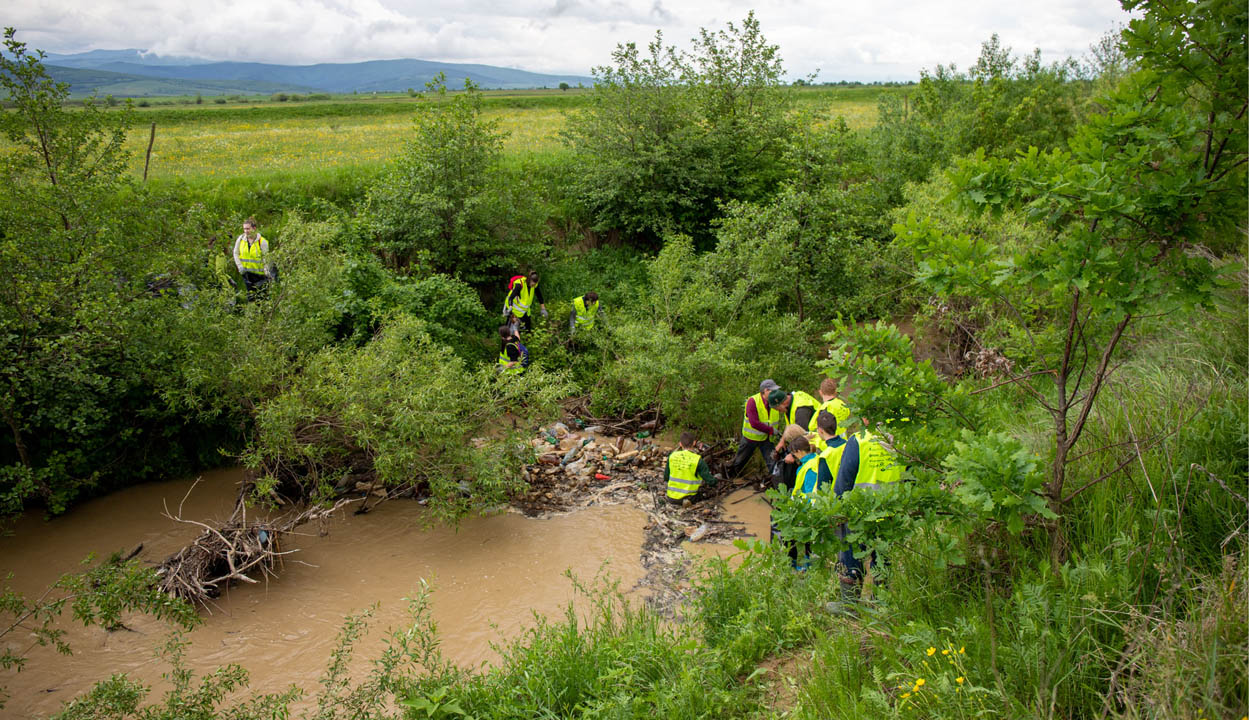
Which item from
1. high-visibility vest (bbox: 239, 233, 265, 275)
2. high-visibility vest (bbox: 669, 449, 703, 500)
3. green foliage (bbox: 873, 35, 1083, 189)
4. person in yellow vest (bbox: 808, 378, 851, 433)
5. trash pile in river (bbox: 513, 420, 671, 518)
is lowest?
trash pile in river (bbox: 513, 420, 671, 518)

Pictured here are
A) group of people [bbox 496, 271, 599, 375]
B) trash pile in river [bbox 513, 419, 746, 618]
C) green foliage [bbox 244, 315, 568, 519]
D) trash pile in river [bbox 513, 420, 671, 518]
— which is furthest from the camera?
group of people [bbox 496, 271, 599, 375]

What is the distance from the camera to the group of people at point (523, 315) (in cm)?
1209

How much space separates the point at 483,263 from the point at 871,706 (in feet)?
39.3

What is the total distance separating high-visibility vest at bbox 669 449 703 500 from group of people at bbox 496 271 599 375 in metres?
4.10

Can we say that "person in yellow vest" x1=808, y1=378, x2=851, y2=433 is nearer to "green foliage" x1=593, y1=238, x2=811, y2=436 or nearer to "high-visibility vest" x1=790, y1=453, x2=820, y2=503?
"high-visibility vest" x1=790, y1=453, x2=820, y2=503

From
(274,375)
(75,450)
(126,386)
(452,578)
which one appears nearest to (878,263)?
(452,578)

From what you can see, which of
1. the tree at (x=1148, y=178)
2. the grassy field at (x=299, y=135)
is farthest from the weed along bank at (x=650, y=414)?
the grassy field at (x=299, y=135)

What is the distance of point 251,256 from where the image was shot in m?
11.5

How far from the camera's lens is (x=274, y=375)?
8609 mm

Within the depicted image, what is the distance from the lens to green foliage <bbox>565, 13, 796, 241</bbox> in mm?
15852

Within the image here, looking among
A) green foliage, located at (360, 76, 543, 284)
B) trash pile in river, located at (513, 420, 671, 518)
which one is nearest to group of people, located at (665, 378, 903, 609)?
trash pile in river, located at (513, 420, 671, 518)

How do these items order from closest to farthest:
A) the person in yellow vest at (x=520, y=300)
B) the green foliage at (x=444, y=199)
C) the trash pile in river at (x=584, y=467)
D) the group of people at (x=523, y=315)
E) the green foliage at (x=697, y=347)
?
1. the trash pile in river at (x=584, y=467)
2. the green foliage at (x=697, y=347)
3. the group of people at (x=523, y=315)
4. the person in yellow vest at (x=520, y=300)
5. the green foliage at (x=444, y=199)

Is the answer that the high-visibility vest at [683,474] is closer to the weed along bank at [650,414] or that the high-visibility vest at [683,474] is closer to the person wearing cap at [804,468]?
the weed along bank at [650,414]

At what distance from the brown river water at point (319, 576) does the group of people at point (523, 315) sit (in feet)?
12.2
